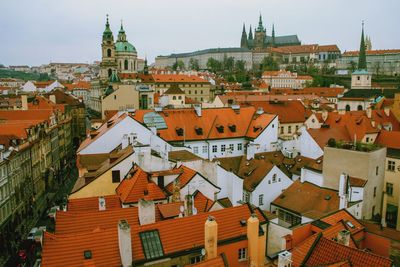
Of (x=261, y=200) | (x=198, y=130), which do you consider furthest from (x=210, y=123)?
(x=261, y=200)

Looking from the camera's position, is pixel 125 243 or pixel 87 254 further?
pixel 87 254

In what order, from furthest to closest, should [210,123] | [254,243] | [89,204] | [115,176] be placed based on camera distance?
[210,123] → [115,176] → [89,204] → [254,243]

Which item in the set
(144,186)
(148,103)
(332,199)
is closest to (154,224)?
(144,186)

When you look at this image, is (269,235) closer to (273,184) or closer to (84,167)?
(273,184)

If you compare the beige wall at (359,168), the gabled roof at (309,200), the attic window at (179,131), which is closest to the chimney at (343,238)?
the gabled roof at (309,200)

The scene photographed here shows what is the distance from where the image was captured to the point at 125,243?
57.2 feet

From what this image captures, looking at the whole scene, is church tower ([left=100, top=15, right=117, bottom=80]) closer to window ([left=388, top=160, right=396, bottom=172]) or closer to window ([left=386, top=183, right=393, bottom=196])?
window ([left=388, top=160, right=396, bottom=172])

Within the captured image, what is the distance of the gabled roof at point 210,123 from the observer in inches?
1759

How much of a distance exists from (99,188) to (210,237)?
12.2m

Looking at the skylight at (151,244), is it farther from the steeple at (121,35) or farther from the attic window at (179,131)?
the steeple at (121,35)

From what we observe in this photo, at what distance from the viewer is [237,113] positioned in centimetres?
4991

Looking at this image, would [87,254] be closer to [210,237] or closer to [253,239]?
[210,237]

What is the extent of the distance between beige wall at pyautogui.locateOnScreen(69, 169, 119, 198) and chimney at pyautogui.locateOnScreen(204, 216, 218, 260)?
37.8ft

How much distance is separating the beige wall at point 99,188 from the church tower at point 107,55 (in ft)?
280
